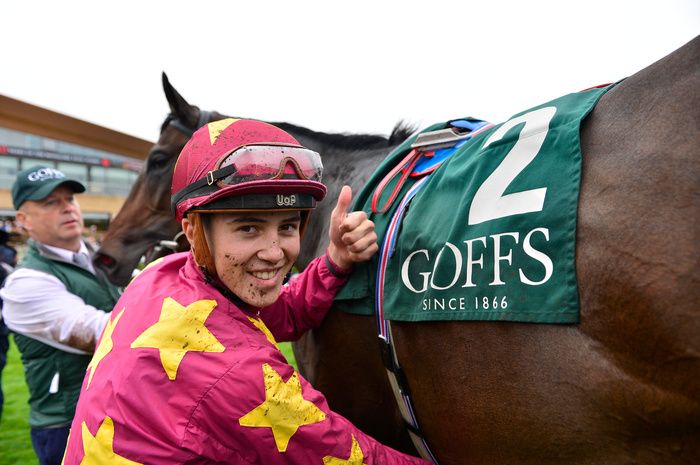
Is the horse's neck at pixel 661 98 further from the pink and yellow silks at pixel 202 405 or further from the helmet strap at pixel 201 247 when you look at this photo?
the helmet strap at pixel 201 247

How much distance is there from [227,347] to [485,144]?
1.05 m

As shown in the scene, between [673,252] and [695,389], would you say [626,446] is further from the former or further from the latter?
[673,252]

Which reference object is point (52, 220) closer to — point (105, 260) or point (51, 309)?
point (105, 260)

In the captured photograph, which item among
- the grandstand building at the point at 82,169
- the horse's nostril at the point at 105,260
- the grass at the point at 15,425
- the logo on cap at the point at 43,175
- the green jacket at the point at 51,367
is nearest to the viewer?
the green jacket at the point at 51,367

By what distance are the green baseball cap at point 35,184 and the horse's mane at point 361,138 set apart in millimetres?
1691

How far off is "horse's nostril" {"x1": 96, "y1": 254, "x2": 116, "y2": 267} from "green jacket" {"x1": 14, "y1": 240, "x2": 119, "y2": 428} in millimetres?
329

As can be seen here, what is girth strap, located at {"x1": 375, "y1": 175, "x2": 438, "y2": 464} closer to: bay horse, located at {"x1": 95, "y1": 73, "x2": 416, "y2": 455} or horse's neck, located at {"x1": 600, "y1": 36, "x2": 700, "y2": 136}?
bay horse, located at {"x1": 95, "y1": 73, "x2": 416, "y2": 455}

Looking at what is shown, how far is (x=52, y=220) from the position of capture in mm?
3039

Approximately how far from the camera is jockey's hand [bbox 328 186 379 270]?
1.79 metres

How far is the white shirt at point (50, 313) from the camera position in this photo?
267 centimetres

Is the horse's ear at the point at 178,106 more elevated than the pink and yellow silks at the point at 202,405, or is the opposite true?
the horse's ear at the point at 178,106

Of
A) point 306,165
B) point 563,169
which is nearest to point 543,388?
point 563,169

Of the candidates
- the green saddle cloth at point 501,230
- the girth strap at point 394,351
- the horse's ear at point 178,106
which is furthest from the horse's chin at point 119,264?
the green saddle cloth at point 501,230

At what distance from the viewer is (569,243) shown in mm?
1181
